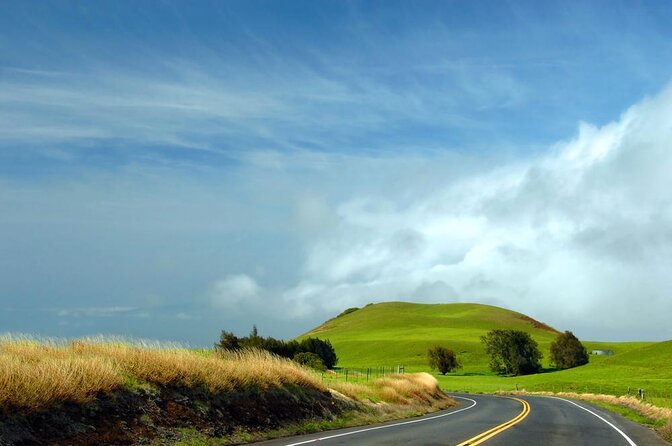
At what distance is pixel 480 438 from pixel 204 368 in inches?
354

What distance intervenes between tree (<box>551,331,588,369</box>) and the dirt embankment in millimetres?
131711

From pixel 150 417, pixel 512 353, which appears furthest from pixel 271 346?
pixel 512 353

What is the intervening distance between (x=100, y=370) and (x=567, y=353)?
141973mm

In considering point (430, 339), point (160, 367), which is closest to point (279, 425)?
point (160, 367)

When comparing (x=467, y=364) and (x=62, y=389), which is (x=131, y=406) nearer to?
(x=62, y=389)

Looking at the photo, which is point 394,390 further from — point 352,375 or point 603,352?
point 603,352

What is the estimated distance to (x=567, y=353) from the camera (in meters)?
144

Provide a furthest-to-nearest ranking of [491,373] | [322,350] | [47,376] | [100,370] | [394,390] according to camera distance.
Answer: [491,373], [322,350], [394,390], [100,370], [47,376]

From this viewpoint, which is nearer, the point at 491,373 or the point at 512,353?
the point at 512,353

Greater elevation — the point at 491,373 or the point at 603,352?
the point at 603,352

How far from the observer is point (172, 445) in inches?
627

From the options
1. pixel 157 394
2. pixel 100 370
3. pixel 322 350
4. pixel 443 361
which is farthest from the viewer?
pixel 443 361

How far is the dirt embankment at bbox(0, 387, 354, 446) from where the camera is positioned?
13.4m

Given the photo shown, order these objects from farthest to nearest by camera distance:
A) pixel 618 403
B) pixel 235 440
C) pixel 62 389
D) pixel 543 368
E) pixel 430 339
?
pixel 430 339, pixel 543 368, pixel 618 403, pixel 235 440, pixel 62 389
